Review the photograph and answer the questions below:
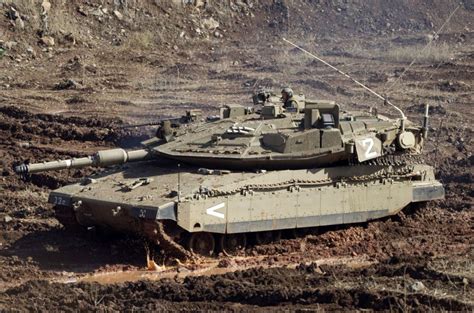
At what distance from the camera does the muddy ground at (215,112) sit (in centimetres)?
1473

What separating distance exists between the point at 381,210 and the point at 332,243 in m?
1.19

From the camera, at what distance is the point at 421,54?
39.4 meters

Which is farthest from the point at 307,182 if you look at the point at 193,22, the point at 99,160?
the point at 193,22

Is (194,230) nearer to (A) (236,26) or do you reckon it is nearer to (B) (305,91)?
(B) (305,91)

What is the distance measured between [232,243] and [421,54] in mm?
23352

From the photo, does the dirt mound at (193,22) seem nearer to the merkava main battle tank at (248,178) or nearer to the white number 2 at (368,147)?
the merkava main battle tank at (248,178)

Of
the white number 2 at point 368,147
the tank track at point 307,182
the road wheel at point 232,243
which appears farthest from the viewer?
the white number 2 at point 368,147

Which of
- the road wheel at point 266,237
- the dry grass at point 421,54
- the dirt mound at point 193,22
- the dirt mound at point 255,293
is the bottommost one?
the dirt mound at point 255,293

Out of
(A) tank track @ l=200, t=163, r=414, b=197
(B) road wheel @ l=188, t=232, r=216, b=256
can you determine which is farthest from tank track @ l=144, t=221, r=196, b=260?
(A) tank track @ l=200, t=163, r=414, b=197

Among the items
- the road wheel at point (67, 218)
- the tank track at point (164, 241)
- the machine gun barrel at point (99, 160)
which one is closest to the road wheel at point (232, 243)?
the tank track at point (164, 241)

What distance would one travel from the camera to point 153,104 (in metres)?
31.0

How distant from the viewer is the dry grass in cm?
3903

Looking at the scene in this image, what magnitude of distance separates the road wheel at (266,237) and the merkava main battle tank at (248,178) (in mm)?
16

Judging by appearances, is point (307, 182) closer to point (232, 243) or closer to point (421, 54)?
point (232, 243)
